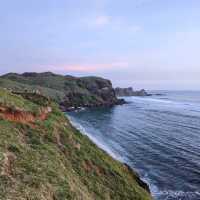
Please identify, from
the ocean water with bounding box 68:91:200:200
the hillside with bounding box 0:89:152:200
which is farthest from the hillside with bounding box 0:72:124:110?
the hillside with bounding box 0:89:152:200

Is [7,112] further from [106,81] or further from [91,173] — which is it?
[106,81]

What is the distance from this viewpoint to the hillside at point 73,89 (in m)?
138

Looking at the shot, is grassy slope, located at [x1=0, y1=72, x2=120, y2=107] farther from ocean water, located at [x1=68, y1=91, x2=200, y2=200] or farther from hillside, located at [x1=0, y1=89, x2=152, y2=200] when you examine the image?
hillside, located at [x1=0, y1=89, x2=152, y2=200]

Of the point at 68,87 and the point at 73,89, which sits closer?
the point at 73,89

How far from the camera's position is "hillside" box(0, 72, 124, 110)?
138 meters

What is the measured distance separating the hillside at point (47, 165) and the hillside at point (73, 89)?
98.3 meters

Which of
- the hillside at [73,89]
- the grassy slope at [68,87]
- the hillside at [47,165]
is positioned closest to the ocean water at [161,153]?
the hillside at [47,165]

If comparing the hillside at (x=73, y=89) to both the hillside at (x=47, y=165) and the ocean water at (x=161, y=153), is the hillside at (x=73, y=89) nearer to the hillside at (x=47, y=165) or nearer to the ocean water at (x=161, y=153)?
the ocean water at (x=161, y=153)

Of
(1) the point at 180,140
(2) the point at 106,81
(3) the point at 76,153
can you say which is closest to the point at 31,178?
(3) the point at 76,153

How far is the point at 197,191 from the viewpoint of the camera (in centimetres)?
3181

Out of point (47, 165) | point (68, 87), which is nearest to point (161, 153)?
point (47, 165)

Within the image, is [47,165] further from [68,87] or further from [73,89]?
[68,87]

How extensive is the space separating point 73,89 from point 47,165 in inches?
5830

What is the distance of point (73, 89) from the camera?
544 feet
